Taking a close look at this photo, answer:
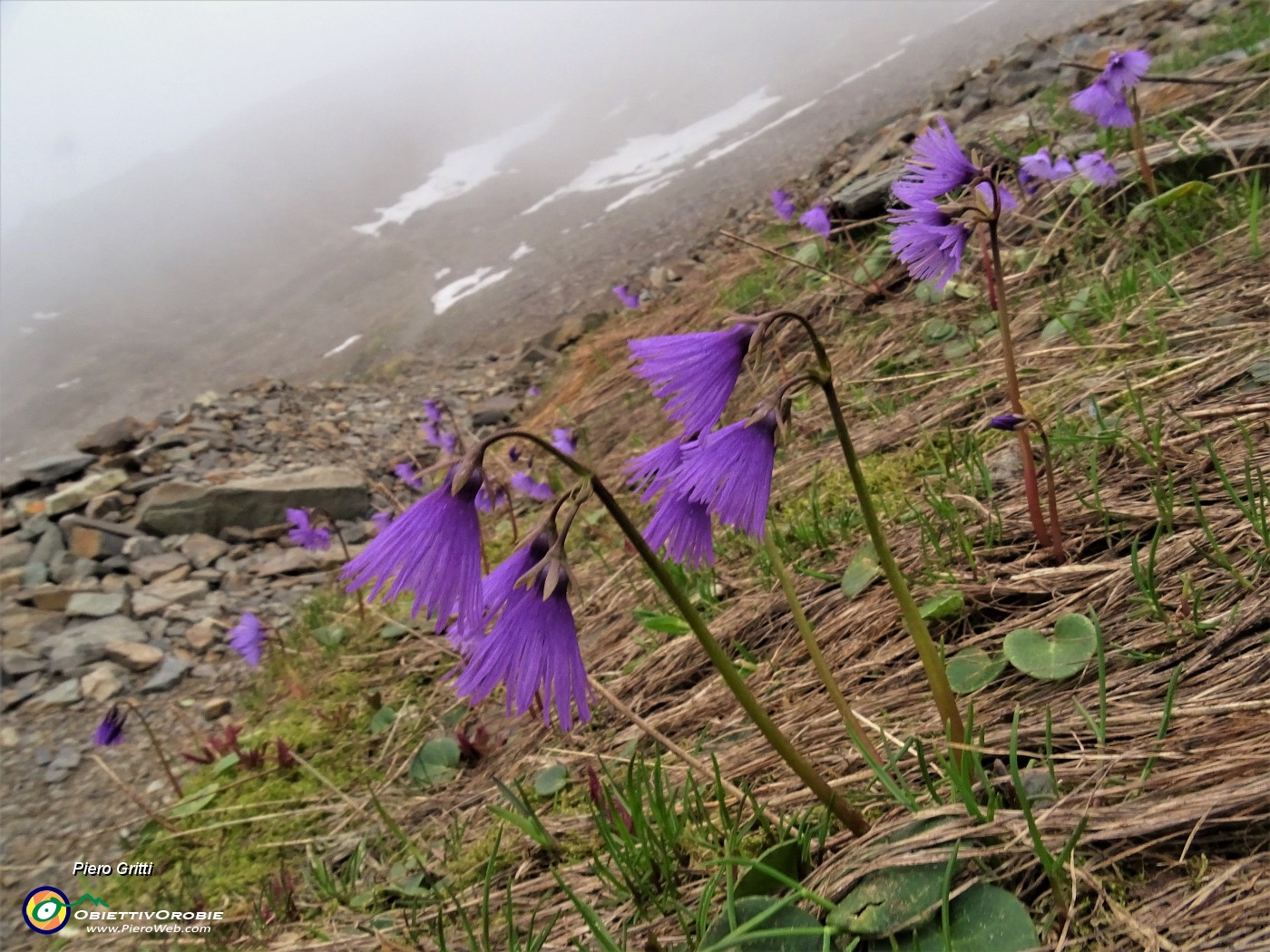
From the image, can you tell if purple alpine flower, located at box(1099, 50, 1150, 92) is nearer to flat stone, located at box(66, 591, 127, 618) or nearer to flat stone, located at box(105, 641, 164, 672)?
flat stone, located at box(105, 641, 164, 672)

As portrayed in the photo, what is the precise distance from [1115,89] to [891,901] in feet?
9.19

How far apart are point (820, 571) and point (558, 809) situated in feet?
2.94

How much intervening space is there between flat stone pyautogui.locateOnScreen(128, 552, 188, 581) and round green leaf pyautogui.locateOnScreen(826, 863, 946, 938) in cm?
548

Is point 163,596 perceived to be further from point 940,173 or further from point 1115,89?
point 1115,89

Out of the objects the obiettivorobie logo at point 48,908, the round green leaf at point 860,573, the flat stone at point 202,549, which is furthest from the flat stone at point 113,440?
the round green leaf at point 860,573

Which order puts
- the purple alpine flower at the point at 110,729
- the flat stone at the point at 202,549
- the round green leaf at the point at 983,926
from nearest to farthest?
the round green leaf at the point at 983,926, the purple alpine flower at the point at 110,729, the flat stone at the point at 202,549

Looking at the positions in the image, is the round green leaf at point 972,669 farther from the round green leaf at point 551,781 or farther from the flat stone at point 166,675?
the flat stone at point 166,675

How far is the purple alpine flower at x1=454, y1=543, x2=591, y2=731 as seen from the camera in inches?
39.0

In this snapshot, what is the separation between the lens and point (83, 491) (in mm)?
6062

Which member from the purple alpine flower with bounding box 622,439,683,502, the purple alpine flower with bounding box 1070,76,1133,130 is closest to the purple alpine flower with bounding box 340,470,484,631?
the purple alpine flower with bounding box 622,439,683,502

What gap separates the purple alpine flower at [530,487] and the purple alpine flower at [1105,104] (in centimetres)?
257

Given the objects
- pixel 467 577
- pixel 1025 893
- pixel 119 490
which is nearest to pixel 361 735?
pixel 467 577

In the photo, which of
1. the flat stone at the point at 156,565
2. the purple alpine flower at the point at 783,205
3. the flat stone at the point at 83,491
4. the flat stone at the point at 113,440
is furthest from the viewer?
the flat stone at the point at 113,440

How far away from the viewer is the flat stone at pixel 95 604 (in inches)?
187
